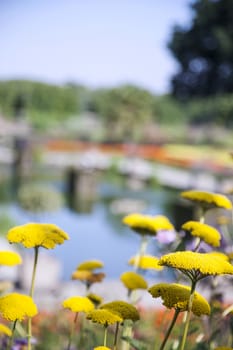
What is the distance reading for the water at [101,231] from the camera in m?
8.10

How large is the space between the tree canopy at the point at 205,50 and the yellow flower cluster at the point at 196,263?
6.74 metres

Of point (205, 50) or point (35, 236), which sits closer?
point (35, 236)

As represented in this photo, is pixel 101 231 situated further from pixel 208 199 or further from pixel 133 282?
pixel 133 282

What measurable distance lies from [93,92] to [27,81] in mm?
8573

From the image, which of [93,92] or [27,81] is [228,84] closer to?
[27,81]

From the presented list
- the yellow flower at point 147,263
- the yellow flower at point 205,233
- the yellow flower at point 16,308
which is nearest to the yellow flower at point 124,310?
the yellow flower at point 16,308

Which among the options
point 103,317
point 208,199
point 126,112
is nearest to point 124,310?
point 103,317

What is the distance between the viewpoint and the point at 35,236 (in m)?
1.22

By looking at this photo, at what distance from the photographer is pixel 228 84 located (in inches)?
319

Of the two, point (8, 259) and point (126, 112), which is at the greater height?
point (8, 259)

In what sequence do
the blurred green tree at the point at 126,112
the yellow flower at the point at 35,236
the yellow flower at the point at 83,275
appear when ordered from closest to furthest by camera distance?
the yellow flower at the point at 35,236
the yellow flower at the point at 83,275
the blurred green tree at the point at 126,112

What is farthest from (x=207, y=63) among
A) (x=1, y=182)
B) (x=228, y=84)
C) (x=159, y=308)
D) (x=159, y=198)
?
(x=1, y=182)

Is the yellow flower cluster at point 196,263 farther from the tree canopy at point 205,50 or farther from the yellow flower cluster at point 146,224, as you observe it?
the tree canopy at point 205,50

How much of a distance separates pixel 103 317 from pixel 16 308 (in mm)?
173
